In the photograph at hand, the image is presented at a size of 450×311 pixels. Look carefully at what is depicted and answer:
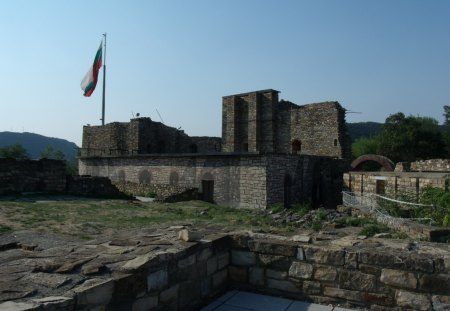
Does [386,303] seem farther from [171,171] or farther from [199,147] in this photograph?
[199,147]

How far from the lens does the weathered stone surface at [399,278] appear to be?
386cm

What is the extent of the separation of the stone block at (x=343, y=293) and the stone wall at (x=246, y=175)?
1503 cm

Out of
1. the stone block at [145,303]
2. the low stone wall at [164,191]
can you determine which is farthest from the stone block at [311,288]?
the low stone wall at [164,191]

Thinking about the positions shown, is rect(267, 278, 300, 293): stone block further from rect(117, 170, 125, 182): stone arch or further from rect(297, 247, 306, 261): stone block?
rect(117, 170, 125, 182): stone arch

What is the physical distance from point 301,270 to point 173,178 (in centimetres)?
1978

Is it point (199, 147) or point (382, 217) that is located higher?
point (199, 147)

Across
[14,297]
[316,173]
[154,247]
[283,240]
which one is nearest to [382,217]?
[283,240]

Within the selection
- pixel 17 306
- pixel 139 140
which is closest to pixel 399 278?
pixel 17 306

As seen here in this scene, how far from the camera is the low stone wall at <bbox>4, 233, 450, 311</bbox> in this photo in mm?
3516

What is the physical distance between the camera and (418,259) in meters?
3.84

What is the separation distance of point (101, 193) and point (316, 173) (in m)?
12.3

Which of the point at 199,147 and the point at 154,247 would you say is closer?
the point at 154,247

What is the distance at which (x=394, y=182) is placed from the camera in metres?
16.5

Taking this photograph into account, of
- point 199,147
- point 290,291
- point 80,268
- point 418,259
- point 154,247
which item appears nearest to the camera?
point 80,268
